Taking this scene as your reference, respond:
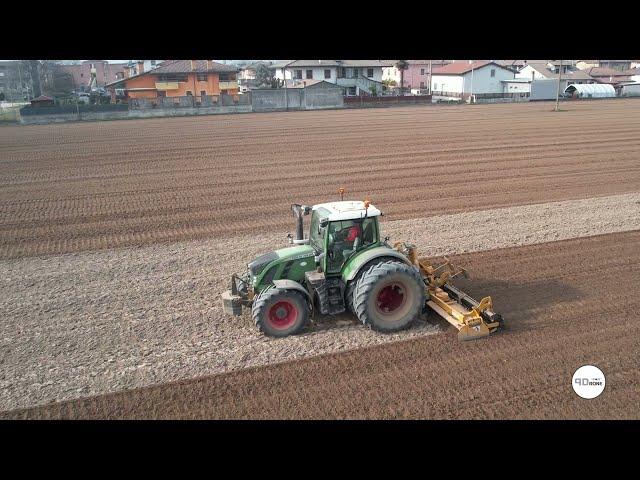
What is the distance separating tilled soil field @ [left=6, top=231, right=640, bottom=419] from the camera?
730cm

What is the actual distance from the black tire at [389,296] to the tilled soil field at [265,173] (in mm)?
7113

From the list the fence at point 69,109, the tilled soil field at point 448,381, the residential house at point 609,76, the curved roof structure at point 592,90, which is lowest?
the tilled soil field at point 448,381

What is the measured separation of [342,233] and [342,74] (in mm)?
69929

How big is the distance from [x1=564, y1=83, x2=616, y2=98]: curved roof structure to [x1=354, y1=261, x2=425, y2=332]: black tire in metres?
71.1

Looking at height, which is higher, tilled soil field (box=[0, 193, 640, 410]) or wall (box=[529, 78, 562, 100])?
wall (box=[529, 78, 562, 100])

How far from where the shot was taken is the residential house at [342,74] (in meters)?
73.8

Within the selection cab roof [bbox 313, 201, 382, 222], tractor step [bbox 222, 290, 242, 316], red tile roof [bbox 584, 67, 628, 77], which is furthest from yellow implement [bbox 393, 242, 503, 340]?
red tile roof [bbox 584, 67, 628, 77]

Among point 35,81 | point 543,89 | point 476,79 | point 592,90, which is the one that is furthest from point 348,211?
point 35,81

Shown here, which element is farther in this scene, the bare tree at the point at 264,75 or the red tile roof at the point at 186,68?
the bare tree at the point at 264,75

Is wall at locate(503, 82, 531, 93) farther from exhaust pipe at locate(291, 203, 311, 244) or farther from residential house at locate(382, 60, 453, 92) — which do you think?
exhaust pipe at locate(291, 203, 311, 244)

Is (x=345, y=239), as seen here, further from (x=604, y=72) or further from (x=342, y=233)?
(x=604, y=72)

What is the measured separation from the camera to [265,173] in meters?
23.6

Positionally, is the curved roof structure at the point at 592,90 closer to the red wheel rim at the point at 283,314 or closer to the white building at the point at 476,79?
the white building at the point at 476,79

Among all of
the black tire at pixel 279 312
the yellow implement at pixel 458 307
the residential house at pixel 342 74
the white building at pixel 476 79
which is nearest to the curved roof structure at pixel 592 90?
the white building at pixel 476 79
